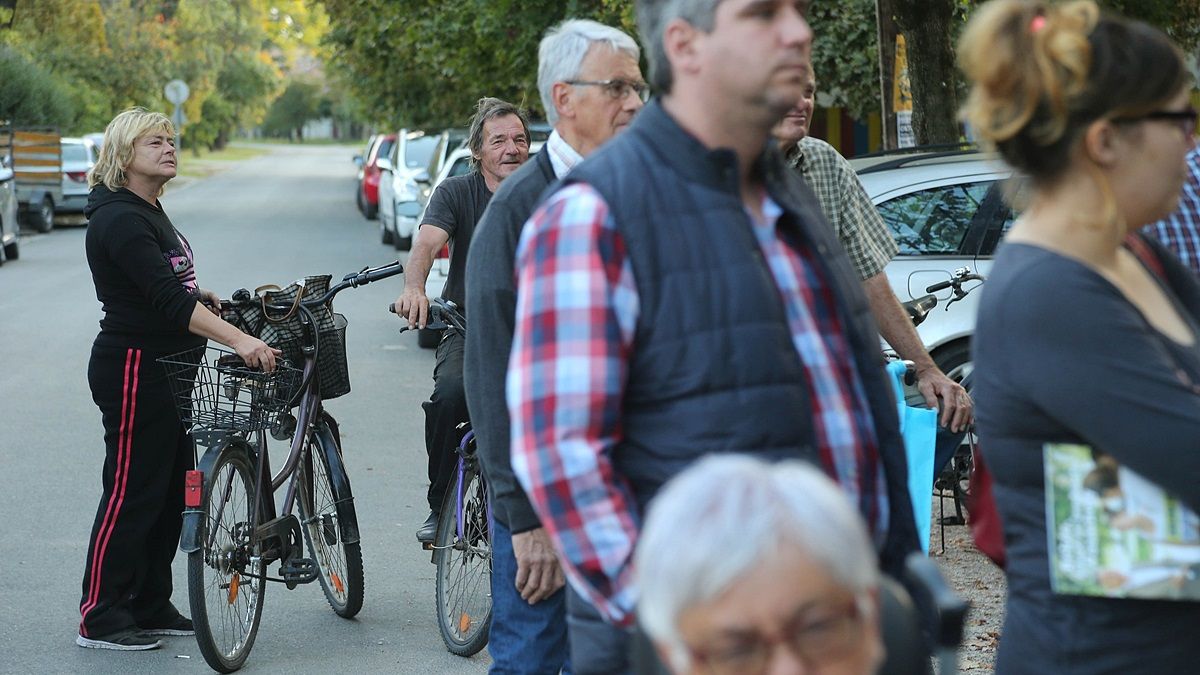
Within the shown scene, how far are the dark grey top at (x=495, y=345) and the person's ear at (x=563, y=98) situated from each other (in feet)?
0.76

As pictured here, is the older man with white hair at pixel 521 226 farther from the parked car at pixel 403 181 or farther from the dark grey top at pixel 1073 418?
the parked car at pixel 403 181

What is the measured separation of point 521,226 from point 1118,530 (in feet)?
5.14

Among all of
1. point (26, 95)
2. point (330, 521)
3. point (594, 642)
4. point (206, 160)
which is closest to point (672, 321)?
point (594, 642)

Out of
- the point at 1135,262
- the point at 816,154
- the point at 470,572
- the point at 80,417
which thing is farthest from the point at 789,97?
the point at 80,417

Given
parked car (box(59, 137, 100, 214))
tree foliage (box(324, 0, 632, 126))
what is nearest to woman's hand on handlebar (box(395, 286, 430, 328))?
tree foliage (box(324, 0, 632, 126))

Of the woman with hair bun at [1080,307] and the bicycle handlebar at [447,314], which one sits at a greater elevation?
the woman with hair bun at [1080,307]

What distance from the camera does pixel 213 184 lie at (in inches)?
1923

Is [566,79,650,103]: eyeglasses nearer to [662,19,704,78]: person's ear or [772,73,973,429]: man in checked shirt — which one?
[662,19,704,78]: person's ear

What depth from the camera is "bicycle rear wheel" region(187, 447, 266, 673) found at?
17.9ft

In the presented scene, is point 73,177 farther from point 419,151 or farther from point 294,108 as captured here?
point 294,108

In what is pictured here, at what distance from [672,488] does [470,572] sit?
156 inches

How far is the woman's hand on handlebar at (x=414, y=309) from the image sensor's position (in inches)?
216

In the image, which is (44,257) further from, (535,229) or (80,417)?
(535,229)

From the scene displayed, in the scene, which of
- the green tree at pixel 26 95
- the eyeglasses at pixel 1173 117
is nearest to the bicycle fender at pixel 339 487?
the eyeglasses at pixel 1173 117
